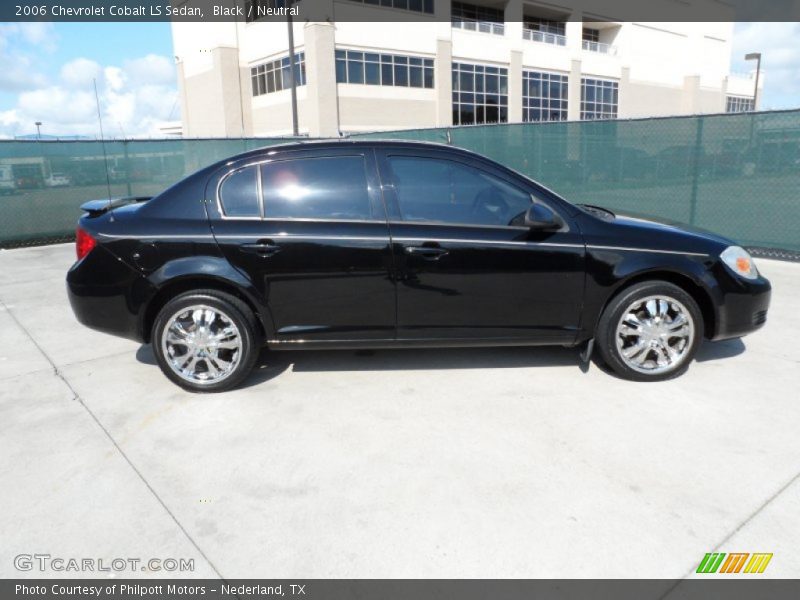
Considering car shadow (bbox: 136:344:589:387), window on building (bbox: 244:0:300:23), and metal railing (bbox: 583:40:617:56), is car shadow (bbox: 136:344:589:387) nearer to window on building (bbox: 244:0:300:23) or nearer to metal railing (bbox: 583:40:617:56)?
window on building (bbox: 244:0:300:23)

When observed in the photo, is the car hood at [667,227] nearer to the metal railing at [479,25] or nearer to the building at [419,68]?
the building at [419,68]

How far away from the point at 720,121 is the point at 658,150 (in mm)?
1094

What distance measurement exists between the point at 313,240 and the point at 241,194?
0.62m

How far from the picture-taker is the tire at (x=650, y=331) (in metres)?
4.02

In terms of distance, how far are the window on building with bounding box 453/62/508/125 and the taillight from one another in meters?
35.7

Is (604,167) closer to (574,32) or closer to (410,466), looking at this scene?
(410,466)

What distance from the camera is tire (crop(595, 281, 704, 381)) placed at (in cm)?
402

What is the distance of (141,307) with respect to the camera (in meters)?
4.02

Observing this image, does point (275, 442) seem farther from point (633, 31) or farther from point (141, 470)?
point (633, 31)

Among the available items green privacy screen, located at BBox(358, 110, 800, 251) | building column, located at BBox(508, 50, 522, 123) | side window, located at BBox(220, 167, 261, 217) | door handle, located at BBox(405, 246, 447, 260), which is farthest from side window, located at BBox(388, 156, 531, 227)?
building column, located at BBox(508, 50, 522, 123)

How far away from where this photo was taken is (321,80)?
107 ft

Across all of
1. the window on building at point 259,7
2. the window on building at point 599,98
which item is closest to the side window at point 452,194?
the window on building at point 259,7
